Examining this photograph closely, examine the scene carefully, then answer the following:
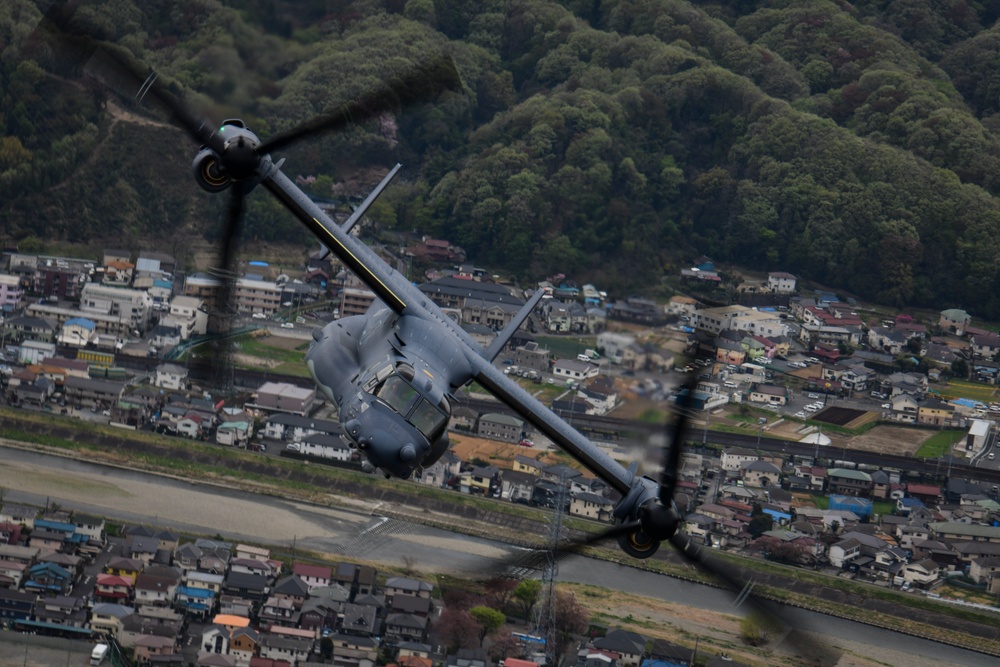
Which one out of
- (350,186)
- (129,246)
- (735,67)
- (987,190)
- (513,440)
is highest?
(735,67)

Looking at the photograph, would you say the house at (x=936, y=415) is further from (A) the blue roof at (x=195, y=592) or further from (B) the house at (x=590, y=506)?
(A) the blue roof at (x=195, y=592)

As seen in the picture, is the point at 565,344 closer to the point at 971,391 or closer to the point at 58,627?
the point at 971,391

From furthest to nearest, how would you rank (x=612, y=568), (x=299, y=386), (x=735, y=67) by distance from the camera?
(x=735, y=67) < (x=299, y=386) < (x=612, y=568)

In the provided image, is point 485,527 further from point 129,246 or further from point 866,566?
point 129,246

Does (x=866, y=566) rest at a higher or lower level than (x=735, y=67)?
lower

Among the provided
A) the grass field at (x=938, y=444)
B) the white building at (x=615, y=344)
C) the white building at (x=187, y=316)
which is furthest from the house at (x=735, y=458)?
the white building at (x=615, y=344)

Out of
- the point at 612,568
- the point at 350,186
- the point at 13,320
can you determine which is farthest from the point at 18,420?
the point at 350,186

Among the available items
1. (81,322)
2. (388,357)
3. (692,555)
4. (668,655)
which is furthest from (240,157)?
(81,322)
